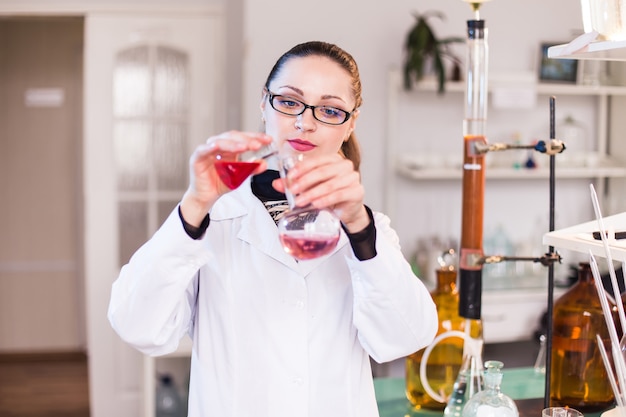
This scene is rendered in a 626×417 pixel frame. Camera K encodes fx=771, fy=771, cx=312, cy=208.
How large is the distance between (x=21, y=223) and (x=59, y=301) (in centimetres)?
64

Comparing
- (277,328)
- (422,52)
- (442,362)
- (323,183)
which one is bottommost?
(442,362)

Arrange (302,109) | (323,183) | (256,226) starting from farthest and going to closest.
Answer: (256,226)
(302,109)
(323,183)

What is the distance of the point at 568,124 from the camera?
403cm

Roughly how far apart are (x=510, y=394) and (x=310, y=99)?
101cm

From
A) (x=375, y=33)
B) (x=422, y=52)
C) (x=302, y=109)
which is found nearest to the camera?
(x=302, y=109)

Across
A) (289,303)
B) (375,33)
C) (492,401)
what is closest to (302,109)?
(289,303)

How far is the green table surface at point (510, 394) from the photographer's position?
1.71 m

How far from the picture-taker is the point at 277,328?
1359mm

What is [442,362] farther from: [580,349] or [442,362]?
[580,349]

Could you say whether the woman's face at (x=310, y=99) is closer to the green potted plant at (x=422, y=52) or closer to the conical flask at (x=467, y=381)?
the conical flask at (x=467, y=381)

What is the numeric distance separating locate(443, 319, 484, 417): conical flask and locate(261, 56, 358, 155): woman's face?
619mm

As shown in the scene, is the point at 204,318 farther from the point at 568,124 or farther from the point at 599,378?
the point at 568,124

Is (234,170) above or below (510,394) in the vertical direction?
above

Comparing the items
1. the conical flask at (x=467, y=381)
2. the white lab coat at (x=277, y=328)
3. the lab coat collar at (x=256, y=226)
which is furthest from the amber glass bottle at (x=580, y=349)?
the lab coat collar at (x=256, y=226)
